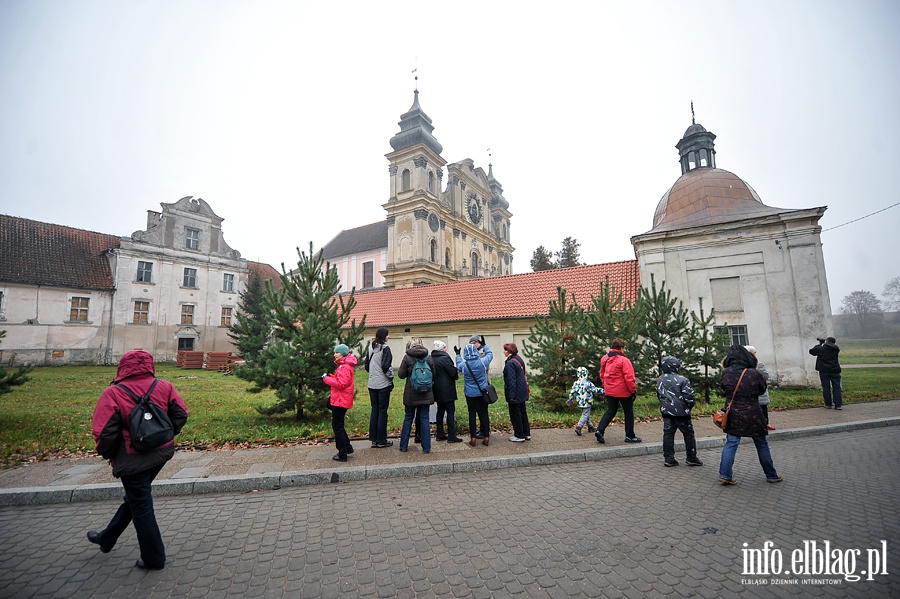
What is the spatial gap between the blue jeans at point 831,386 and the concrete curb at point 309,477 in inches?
272

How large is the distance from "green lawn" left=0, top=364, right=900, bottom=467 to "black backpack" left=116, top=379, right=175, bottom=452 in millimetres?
4911

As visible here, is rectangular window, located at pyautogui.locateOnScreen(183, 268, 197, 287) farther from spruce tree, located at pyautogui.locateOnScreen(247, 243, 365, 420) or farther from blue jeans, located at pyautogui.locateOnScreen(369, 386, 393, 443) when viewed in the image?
blue jeans, located at pyautogui.locateOnScreen(369, 386, 393, 443)

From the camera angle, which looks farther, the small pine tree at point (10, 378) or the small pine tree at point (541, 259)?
the small pine tree at point (541, 259)

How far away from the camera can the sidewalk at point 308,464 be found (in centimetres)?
580

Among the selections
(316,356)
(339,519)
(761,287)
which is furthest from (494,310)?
(339,519)

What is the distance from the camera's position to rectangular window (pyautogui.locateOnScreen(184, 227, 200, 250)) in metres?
36.1

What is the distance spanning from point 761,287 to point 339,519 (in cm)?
2186

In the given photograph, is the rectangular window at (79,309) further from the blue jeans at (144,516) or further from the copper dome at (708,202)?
the copper dome at (708,202)

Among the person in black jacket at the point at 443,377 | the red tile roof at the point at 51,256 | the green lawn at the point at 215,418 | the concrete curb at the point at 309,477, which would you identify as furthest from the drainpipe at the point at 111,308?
the person in black jacket at the point at 443,377

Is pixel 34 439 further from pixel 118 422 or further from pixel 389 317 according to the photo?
pixel 389 317

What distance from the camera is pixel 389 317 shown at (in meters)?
27.6

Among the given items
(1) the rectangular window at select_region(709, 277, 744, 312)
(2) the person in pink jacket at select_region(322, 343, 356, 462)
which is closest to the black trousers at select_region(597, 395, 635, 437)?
(2) the person in pink jacket at select_region(322, 343, 356, 462)

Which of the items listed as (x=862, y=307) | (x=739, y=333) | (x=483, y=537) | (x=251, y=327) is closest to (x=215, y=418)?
(x=483, y=537)

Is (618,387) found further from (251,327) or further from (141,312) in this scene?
(141,312)
